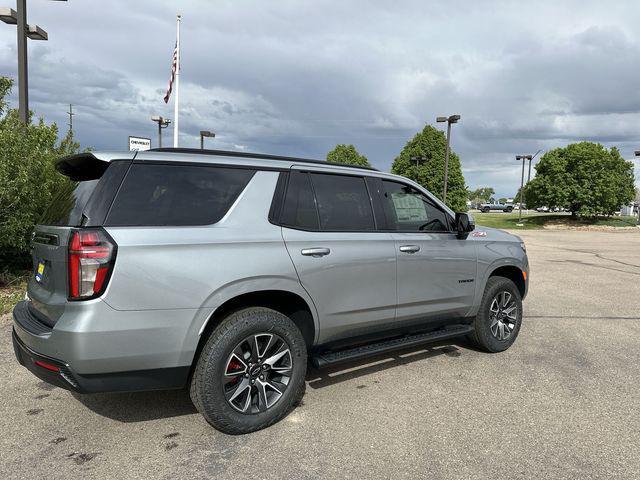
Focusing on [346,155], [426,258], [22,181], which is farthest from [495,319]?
[346,155]

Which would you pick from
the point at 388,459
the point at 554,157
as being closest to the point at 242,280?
the point at 388,459

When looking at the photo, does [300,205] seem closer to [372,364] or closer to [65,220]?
[65,220]

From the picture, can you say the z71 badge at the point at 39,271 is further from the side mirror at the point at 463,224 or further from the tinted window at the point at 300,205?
the side mirror at the point at 463,224

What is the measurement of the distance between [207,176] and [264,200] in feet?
1.43

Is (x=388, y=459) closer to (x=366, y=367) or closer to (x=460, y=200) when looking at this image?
(x=366, y=367)

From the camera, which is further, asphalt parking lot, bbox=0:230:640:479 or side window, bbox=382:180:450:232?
side window, bbox=382:180:450:232

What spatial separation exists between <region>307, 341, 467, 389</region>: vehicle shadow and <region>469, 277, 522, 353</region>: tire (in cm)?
33

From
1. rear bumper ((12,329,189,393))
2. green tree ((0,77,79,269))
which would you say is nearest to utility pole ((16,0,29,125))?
green tree ((0,77,79,269))

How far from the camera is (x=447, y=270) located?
4.44 meters

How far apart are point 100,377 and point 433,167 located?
32.0 meters

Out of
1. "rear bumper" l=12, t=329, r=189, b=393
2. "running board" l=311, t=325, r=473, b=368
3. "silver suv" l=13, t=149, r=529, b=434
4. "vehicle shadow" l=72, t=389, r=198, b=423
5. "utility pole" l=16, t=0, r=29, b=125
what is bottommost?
"vehicle shadow" l=72, t=389, r=198, b=423

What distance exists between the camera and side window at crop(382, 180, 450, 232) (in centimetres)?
421

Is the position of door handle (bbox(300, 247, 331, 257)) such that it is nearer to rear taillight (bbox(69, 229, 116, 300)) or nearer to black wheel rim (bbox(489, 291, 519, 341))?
rear taillight (bbox(69, 229, 116, 300))

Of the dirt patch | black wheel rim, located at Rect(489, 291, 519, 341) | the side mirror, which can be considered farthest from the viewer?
the dirt patch
